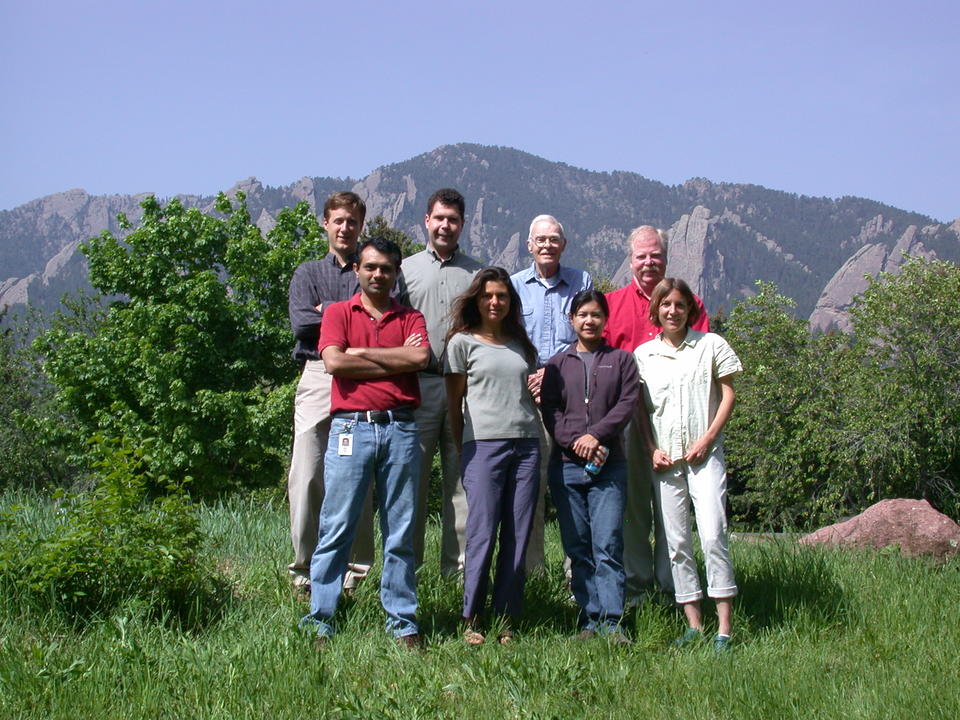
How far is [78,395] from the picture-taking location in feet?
89.0

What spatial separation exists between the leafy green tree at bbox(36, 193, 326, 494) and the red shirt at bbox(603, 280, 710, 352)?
815 inches

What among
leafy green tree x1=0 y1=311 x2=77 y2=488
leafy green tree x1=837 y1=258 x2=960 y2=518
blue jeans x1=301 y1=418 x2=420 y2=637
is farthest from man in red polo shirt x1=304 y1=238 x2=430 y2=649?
leafy green tree x1=0 y1=311 x2=77 y2=488

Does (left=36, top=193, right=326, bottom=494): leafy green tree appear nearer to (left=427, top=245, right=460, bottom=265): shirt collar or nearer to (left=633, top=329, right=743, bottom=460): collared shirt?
(left=427, top=245, right=460, bottom=265): shirt collar

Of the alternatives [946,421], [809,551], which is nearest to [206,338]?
[946,421]

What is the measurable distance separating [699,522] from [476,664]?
1.32 metres

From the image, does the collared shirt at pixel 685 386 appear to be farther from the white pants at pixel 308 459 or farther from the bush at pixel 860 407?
the bush at pixel 860 407

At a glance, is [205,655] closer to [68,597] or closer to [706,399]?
[68,597]

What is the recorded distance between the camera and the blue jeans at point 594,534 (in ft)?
14.0

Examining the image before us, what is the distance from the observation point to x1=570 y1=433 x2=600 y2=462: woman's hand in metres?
4.24

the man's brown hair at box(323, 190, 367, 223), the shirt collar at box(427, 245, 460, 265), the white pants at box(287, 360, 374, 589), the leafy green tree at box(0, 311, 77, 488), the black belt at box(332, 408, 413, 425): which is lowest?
the leafy green tree at box(0, 311, 77, 488)

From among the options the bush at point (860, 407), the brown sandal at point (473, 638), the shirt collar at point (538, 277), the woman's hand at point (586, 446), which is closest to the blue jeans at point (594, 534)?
the woman's hand at point (586, 446)

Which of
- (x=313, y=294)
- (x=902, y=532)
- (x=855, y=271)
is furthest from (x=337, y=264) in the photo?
(x=855, y=271)

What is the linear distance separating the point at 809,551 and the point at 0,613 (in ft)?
15.7

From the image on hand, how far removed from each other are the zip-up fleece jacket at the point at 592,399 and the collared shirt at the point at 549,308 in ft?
1.52
